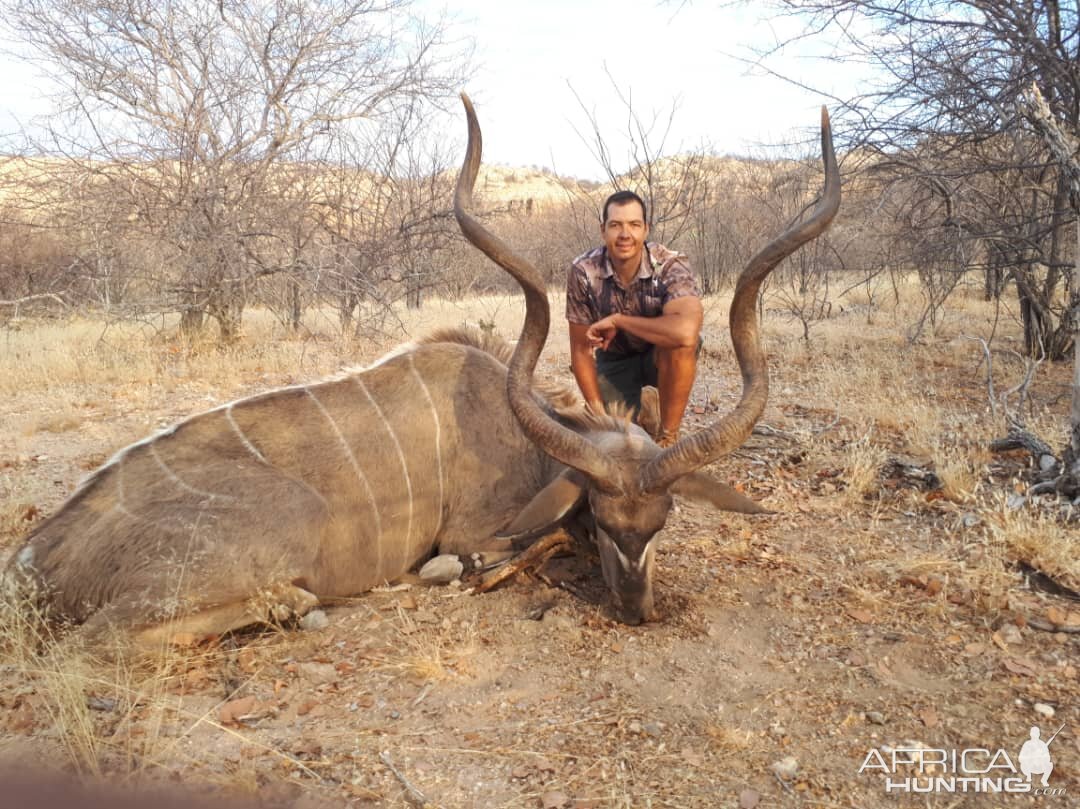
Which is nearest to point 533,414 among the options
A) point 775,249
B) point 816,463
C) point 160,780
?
point 775,249

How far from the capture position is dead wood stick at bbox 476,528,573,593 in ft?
10.3

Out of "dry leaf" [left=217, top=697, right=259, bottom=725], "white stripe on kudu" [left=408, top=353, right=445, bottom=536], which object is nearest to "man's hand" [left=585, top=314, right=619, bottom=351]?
"white stripe on kudu" [left=408, top=353, right=445, bottom=536]

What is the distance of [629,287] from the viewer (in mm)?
4125

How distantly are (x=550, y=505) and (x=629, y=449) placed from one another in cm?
37

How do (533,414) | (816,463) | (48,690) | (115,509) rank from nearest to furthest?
1. (48,690)
2. (115,509)
3. (533,414)
4. (816,463)

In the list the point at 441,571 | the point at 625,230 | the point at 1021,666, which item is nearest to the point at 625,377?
the point at 625,230

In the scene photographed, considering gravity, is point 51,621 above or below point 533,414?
below

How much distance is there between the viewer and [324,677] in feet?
8.43

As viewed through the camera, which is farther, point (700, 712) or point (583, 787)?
point (700, 712)

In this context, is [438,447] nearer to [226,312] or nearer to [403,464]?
[403,464]

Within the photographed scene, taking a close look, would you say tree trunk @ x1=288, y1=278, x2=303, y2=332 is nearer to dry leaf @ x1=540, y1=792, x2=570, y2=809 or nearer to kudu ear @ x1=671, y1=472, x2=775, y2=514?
kudu ear @ x1=671, y1=472, x2=775, y2=514

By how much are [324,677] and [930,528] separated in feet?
8.47

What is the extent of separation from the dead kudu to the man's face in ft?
3.01

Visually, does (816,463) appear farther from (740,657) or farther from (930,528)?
(740,657)
